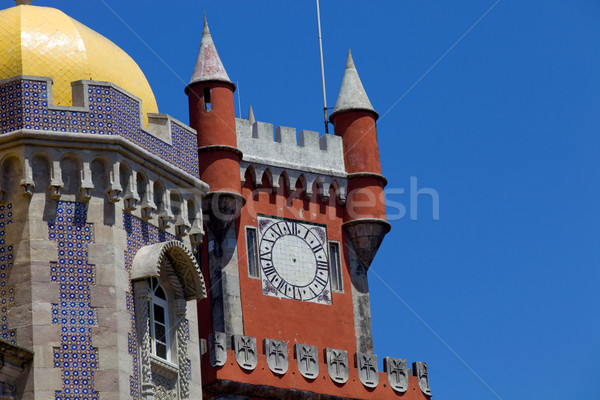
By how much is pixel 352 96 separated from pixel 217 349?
8.93m

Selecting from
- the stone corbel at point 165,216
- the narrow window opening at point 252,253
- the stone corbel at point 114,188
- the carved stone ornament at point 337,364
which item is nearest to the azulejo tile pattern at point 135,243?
the stone corbel at point 165,216

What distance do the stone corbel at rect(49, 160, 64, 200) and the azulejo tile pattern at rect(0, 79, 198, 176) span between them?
26.9 inches

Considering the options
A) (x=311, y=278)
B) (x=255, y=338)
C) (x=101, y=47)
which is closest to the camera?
(x=101, y=47)

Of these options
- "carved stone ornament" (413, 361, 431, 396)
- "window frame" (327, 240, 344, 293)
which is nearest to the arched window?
"window frame" (327, 240, 344, 293)

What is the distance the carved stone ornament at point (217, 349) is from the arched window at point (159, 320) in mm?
7117

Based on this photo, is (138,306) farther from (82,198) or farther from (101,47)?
(101,47)

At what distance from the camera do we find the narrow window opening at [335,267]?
41.6 metres

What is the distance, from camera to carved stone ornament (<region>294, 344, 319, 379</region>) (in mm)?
39219

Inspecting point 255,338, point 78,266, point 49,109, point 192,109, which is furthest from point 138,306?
point 192,109

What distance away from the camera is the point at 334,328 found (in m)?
41.0

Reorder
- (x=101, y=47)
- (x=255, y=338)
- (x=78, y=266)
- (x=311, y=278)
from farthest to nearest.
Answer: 1. (x=311, y=278)
2. (x=255, y=338)
3. (x=101, y=47)
4. (x=78, y=266)

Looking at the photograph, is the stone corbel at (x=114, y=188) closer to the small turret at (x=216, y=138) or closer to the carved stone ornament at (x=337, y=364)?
the small turret at (x=216, y=138)

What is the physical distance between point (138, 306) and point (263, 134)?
516 inches

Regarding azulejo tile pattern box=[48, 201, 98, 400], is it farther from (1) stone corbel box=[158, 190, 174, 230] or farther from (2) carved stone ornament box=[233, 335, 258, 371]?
(2) carved stone ornament box=[233, 335, 258, 371]
